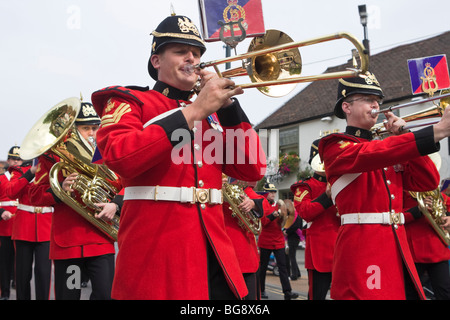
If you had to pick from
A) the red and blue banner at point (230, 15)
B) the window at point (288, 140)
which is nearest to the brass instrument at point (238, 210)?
the red and blue banner at point (230, 15)

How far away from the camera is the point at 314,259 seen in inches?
233

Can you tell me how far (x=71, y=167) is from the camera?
4.93 metres

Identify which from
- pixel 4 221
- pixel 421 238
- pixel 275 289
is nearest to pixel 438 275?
pixel 421 238

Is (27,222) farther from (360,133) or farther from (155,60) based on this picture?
(360,133)

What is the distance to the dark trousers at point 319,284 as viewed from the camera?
Answer: 5752 millimetres

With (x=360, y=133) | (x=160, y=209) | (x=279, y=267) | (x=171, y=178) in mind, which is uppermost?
(x=360, y=133)

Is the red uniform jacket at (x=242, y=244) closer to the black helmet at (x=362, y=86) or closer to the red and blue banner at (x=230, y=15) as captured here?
the black helmet at (x=362, y=86)

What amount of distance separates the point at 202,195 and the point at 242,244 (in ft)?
9.91

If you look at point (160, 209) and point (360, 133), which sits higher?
point (360, 133)

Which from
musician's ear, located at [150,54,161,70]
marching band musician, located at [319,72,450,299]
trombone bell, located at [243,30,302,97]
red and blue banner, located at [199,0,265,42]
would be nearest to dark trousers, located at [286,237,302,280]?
marching band musician, located at [319,72,450,299]

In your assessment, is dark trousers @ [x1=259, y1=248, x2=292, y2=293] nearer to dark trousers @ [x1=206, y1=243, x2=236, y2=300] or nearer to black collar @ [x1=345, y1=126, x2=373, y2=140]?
black collar @ [x1=345, y1=126, x2=373, y2=140]

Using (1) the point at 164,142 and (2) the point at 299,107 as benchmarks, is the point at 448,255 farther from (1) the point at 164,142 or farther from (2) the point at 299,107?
(2) the point at 299,107

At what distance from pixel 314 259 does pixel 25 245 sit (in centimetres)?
405

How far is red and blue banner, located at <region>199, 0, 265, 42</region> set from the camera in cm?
259
